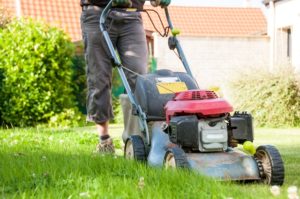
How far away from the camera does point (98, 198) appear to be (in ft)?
8.20

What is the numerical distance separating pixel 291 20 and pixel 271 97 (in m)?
3.64

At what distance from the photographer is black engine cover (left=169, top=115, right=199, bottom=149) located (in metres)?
3.30

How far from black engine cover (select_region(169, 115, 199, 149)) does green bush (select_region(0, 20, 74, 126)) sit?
289 inches

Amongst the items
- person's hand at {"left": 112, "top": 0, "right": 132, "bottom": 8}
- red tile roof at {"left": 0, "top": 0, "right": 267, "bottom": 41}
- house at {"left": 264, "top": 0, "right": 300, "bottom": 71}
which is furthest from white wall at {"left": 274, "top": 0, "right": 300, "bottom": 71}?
person's hand at {"left": 112, "top": 0, "right": 132, "bottom": 8}

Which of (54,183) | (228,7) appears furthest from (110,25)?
(228,7)

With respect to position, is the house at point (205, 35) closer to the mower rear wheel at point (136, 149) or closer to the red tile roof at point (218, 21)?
the red tile roof at point (218, 21)

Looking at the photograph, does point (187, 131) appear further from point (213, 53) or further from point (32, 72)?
point (213, 53)

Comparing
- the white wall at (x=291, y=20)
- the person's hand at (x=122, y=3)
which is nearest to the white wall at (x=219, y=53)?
the white wall at (x=291, y=20)

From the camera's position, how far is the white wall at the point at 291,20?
42.7ft

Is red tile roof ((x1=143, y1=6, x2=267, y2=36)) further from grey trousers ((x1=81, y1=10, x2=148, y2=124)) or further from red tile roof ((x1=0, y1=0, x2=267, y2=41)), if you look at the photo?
grey trousers ((x1=81, y1=10, x2=148, y2=124))

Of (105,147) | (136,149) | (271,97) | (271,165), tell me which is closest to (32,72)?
(271,97)

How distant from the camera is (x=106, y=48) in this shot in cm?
461

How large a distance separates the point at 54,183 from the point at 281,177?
1127 millimetres

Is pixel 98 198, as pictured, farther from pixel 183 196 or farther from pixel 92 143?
pixel 92 143
